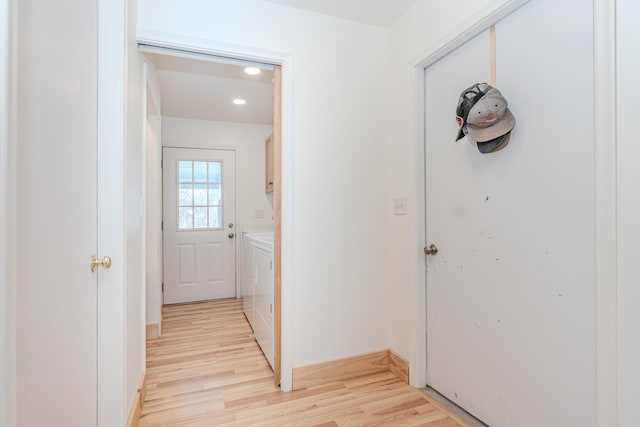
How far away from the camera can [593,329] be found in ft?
3.88

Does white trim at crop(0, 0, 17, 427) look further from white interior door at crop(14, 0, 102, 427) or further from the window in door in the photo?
the window in door

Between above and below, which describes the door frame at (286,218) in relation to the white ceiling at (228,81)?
below

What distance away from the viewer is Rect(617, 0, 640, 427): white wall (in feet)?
3.31

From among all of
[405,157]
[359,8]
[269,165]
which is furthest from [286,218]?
[269,165]

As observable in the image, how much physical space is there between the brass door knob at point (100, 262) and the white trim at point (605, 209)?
183 centimetres

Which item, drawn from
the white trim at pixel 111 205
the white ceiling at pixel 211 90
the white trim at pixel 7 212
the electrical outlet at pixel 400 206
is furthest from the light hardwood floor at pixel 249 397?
the white ceiling at pixel 211 90

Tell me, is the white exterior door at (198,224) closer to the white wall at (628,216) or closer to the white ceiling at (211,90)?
the white ceiling at (211,90)

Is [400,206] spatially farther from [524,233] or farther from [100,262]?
[100,262]

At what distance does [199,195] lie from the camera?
14.0 ft

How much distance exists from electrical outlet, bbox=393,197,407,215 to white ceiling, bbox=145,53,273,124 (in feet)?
4.69

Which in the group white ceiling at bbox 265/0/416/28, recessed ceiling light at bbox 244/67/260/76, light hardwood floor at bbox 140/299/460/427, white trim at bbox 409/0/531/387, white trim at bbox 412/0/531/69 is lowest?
light hardwood floor at bbox 140/299/460/427

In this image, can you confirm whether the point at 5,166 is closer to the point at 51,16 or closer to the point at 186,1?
the point at 51,16

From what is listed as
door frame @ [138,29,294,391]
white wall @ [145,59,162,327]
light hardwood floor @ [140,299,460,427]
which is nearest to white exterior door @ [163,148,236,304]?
white wall @ [145,59,162,327]

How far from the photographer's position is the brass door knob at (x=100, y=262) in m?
1.26
